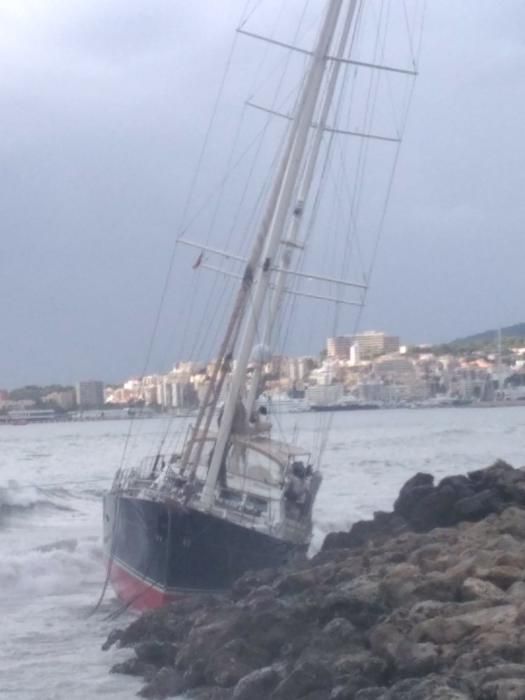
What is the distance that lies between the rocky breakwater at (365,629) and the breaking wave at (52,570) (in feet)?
23.3

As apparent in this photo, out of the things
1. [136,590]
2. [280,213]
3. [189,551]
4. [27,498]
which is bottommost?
[27,498]

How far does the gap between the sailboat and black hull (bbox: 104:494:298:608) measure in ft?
0.04

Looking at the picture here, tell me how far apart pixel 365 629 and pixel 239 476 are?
24.6 ft

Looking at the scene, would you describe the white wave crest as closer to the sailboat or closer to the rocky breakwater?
the sailboat

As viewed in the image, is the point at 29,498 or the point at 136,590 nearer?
the point at 136,590

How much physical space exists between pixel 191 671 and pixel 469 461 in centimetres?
4477

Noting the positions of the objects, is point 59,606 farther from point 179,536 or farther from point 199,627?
point 199,627

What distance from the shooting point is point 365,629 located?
558 inches

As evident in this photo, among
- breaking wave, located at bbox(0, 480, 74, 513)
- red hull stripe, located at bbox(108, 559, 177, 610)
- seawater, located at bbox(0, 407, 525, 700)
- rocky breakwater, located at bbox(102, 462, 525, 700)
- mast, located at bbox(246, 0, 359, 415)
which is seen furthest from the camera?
breaking wave, located at bbox(0, 480, 74, 513)

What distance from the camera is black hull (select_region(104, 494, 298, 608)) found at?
1919cm

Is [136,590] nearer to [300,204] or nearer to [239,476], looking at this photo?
[239,476]

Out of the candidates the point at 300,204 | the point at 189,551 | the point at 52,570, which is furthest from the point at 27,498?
the point at 189,551

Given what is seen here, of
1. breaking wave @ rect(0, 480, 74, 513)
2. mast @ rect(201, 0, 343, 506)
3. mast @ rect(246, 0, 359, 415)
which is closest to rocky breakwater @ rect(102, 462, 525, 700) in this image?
mast @ rect(201, 0, 343, 506)

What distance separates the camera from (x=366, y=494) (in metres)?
46.3
